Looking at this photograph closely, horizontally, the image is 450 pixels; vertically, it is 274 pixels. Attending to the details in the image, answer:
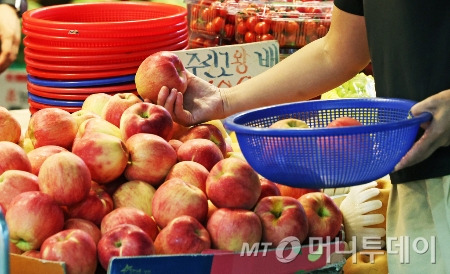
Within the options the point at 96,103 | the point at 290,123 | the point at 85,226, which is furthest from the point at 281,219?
the point at 96,103

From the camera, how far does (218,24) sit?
3.20 m

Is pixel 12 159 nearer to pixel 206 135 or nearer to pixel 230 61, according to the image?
pixel 206 135

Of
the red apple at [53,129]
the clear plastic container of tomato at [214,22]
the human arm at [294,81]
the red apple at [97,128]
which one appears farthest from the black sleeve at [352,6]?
the clear plastic container of tomato at [214,22]

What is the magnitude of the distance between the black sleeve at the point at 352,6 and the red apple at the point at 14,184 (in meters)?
0.89

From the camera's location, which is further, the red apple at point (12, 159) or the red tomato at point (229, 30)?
the red tomato at point (229, 30)

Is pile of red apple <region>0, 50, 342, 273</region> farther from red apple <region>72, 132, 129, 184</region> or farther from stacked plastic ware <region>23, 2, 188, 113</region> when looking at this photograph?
stacked plastic ware <region>23, 2, 188, 113</region>

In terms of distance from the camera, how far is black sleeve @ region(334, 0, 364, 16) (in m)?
1.82

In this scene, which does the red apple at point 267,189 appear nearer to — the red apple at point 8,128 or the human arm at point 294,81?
the human arm at point 294,81

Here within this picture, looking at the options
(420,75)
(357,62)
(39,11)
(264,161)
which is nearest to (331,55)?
(357,62)

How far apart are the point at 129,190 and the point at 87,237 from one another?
22 cm

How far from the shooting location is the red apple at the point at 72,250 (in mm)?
1455

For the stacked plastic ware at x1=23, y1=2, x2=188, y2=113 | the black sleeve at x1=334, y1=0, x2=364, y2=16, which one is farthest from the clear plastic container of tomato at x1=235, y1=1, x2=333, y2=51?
the black sleeve at x1=334, y1=0, x2=364, y2=16

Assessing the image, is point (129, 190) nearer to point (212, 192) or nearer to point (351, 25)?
point (212, 192)

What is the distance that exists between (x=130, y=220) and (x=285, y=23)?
1.64 meters
